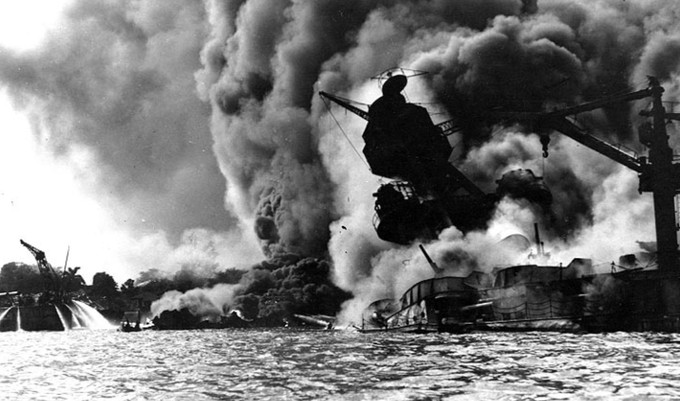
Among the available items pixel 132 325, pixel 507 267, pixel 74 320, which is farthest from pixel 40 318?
pixel 507 267

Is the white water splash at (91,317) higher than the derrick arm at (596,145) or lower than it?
lower

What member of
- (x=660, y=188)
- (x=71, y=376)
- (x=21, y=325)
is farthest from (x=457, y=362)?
(x=21, y=325)

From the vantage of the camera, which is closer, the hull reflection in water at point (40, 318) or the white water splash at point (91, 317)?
the hull reflection in water at point (40, 318)

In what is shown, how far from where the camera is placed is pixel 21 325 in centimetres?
15225

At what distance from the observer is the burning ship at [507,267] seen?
5003 cm

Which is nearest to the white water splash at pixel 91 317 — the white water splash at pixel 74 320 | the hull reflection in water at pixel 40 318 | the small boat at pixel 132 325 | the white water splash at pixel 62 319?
the hull reflection in water at pixel 40 318

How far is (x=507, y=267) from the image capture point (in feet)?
190

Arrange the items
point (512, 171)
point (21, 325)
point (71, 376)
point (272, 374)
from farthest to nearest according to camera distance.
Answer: point (21, 325) < point (512, 171) < point (71, 376) < point (272, 374)

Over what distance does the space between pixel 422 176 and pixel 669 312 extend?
39.2m

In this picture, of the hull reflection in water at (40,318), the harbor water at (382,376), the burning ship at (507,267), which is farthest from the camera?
the hull reflection in water at (40,318)

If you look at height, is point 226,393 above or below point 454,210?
below

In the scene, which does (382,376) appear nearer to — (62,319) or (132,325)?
(132,325)

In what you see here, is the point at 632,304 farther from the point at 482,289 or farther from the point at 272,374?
the point at 272,374

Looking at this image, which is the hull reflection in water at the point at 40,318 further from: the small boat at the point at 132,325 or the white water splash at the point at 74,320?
the small boat at the point at 132,325
